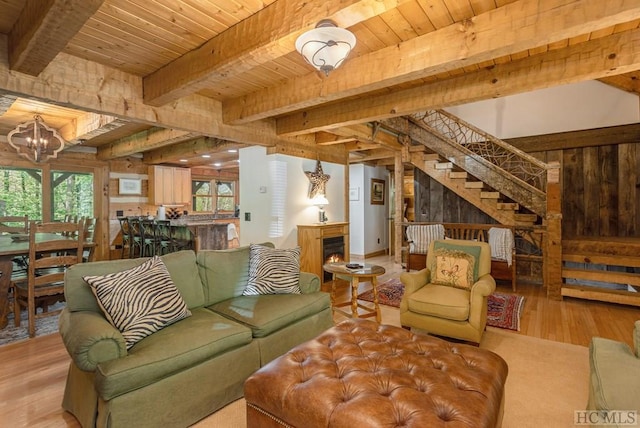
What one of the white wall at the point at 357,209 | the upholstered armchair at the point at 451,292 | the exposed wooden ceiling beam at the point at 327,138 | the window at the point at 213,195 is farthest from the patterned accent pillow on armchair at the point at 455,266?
the window at the point at 213,195

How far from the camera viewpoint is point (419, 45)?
219 centimetres

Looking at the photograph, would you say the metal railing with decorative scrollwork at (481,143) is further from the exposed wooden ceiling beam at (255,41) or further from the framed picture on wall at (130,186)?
the framed picture on wall at (130,186)

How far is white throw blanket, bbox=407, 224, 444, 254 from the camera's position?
532 centimetres

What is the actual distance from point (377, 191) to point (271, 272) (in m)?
5.59

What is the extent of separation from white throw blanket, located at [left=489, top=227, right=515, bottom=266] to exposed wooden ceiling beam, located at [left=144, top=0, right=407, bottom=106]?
4109mm

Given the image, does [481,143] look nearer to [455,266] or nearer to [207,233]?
[455,266]

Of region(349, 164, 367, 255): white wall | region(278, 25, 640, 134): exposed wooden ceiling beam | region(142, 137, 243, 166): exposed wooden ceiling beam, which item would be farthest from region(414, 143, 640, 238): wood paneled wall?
region(142, 137, 243, 166): exposed wooden ceiling beam

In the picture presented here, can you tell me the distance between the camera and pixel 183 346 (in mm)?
1801

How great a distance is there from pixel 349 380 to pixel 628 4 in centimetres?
229

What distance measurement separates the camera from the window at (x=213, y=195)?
8609mm

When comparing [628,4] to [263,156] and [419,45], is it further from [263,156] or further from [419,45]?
[263,156]

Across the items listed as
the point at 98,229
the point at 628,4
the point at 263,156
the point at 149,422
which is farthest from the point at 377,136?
the point at 98,229

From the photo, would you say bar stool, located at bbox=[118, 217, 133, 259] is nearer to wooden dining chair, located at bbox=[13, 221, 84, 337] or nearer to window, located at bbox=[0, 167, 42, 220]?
window, located at bbox=[0, 167, 42, 220]

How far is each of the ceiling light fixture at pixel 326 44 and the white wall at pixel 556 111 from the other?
554 cm
